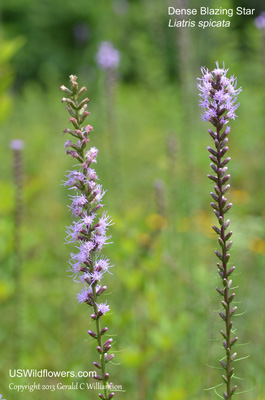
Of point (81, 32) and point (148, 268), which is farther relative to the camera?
point (81, 32)

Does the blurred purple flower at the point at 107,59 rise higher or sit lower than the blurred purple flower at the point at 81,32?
lower

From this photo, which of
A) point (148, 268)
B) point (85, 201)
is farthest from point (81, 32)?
point (85, 201)

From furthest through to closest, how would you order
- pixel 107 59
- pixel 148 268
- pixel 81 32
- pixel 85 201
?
pixel 81 32
pixel 107 59
pixel 148 268
pixel 85 201

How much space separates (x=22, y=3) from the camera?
15.9m

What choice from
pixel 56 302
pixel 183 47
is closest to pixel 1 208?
pixel 56 302

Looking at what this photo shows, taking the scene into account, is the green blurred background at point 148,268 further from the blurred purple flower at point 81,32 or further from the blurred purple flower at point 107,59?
the blurred purple flower at point 81,32

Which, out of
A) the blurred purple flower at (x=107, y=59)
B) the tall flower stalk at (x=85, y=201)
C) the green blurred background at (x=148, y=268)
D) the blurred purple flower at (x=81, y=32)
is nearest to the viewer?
the tall flower stalk at (x=85, y=201)

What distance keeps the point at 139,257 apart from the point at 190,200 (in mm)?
1371

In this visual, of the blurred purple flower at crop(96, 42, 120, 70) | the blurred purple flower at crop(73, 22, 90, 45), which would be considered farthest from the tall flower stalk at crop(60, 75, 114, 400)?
the blurred purple flower at crop(73, 22, 90, 45)

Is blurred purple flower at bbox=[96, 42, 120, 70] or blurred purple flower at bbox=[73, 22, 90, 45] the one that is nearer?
blurred purple flower at bbox=[96, 42, 120, 70]

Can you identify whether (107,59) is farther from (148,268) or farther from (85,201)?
(85,201)

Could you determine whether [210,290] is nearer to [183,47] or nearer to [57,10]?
[183,47]

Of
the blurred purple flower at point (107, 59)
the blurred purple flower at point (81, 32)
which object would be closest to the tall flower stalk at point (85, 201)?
the blurred purple flower at point (107, 59)

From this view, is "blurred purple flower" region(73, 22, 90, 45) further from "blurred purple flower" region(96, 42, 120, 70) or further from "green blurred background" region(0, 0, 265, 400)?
"blurred purple flower" region(96, 42, 120, 70)
